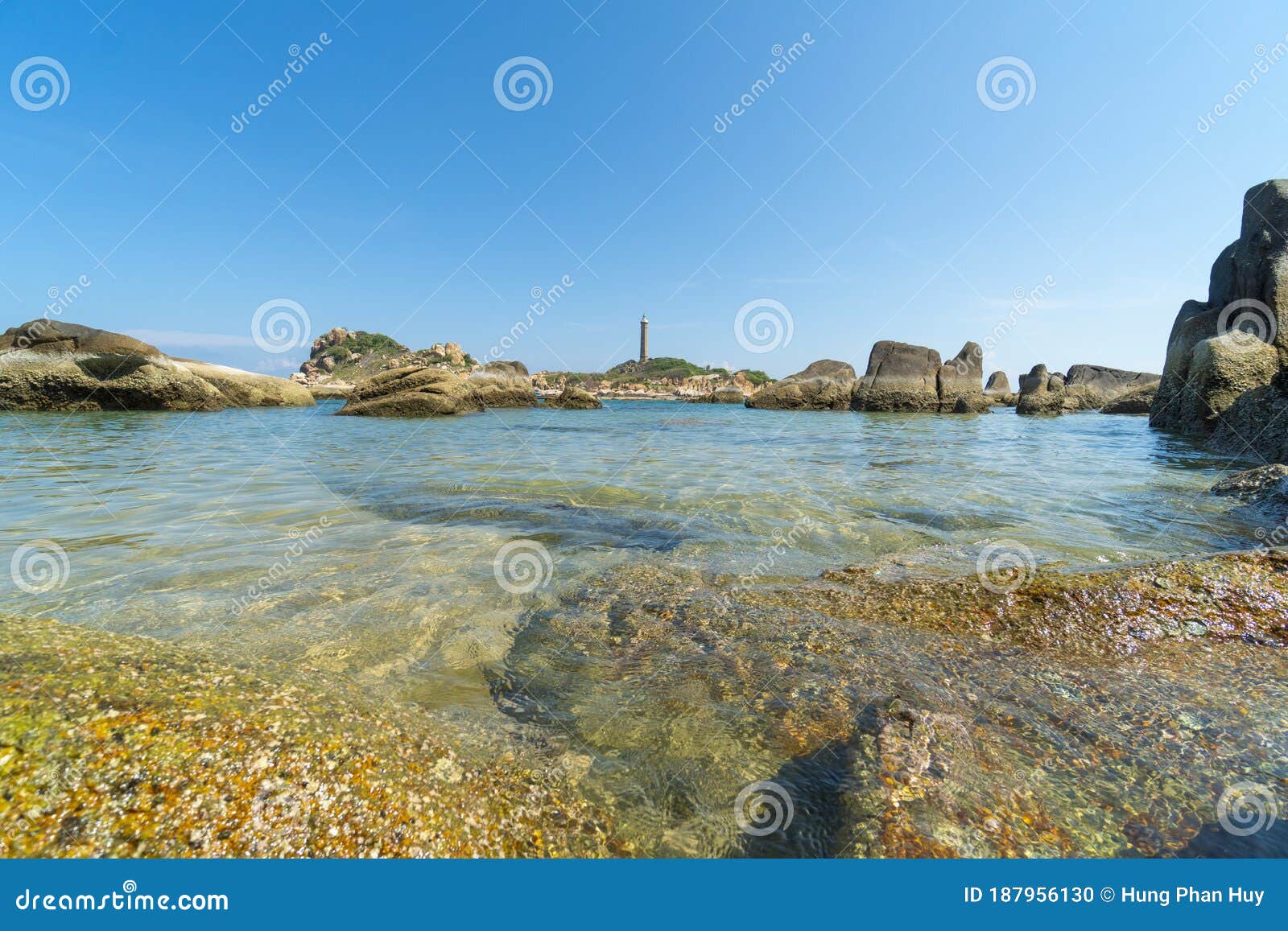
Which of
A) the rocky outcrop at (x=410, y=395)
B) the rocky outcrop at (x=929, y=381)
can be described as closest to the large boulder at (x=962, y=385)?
the rocky outcrop at (x=929, y=381)

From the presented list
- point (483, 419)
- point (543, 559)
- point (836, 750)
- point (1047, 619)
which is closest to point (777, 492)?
point (543, 559)

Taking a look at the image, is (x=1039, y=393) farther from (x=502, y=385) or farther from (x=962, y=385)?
(x=502, y=385)

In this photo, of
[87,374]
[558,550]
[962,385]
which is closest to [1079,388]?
[962,385]

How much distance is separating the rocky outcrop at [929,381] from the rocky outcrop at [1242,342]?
16.0 m

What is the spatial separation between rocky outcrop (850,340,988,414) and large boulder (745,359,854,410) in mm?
4985

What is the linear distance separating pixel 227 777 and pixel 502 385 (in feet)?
119

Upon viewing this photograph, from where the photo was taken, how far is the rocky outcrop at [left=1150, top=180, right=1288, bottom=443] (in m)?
11.9

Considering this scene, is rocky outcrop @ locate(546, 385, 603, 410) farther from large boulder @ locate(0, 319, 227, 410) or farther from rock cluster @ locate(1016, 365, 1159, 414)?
rock cluster @ locate(1016, 365, 1159, 414)

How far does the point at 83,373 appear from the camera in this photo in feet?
71.6

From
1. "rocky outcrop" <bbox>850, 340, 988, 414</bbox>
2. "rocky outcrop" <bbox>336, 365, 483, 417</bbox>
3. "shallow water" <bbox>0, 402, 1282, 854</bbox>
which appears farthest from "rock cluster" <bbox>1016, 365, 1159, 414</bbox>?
"rocky outcrop" <bbox>336, 365, 483, 417</bbox>

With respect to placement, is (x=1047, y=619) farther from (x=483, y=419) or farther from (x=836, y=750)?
(x=483, y=419)

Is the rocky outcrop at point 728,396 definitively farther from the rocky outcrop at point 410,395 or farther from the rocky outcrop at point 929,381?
the rocky outcrop at point 410,395

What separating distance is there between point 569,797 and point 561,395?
40.4 m

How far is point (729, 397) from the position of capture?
227 ft
